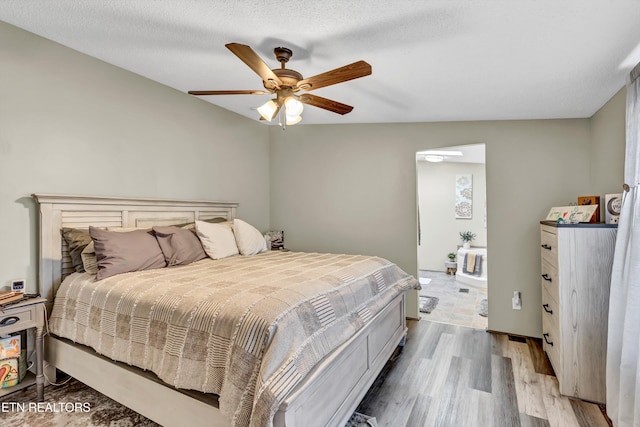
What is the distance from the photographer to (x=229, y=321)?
149 centimetres

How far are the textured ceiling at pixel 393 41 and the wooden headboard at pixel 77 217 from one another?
3.82 feet

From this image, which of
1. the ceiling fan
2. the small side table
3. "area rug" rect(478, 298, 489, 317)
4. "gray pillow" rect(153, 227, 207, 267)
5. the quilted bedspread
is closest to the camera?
the quilted bedspread

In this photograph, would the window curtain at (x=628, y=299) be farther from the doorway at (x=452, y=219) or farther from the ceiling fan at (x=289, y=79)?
the doorway at (x=452, y=219)

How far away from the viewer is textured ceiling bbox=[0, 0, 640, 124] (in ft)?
5.56

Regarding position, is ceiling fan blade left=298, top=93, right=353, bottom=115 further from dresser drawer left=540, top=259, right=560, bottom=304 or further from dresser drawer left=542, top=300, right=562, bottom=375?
dresser drawer left=542, top=300, right=562, bottom=375

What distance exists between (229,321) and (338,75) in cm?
152

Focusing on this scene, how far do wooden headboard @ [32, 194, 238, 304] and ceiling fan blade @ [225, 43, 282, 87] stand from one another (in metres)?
1.73

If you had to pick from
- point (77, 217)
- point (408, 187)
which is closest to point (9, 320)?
point (77, 217)

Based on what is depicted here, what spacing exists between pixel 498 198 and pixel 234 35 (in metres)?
2.93

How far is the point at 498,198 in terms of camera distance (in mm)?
3365

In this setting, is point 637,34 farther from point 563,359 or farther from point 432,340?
point 432,340

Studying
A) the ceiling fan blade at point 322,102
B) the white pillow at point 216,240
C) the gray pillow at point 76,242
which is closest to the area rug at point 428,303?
the white pillow at point 216,240

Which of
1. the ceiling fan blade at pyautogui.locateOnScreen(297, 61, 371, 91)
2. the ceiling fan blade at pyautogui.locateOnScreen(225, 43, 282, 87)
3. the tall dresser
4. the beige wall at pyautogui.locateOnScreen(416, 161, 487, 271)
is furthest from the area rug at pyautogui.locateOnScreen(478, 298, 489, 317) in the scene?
the ceiling fan blade at pyautogui.locateOnScreen(225, 43, 282, 87)

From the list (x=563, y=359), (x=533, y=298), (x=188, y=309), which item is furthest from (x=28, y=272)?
(x=533, y=298)
